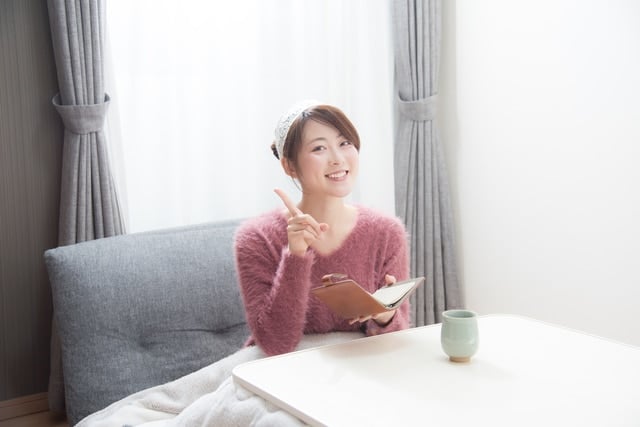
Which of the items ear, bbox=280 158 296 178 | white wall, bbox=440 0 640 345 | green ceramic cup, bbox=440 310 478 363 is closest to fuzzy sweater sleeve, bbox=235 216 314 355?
ear, bbox=280 158 296 178

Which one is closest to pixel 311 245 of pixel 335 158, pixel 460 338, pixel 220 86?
pixel 335 158

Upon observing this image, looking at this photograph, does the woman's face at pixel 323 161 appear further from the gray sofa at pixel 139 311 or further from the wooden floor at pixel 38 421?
the wooden floor at pixel 38 421

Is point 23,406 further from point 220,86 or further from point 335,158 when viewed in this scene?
point 335,158

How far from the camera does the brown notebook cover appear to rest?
1327 millimetres

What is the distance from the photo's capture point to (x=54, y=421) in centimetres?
229

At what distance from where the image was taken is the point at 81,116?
2.21 meters

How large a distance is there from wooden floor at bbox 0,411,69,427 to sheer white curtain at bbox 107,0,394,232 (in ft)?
2.22

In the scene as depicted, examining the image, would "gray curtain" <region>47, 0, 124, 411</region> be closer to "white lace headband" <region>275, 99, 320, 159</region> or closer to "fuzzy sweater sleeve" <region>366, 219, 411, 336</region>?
"white lace headband" <region>275, 99, 320, 159</region>

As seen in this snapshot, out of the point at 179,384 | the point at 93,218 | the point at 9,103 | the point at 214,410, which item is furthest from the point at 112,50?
the point at 214,410

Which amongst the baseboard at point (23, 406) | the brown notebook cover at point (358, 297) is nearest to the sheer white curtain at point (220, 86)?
the baseboard at point (23, 406)

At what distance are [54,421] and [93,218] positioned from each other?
2.26ft

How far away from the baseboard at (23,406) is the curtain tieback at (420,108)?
1765 millimetres

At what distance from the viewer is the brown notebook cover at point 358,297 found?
1327mm

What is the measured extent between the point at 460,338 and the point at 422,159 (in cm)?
170
